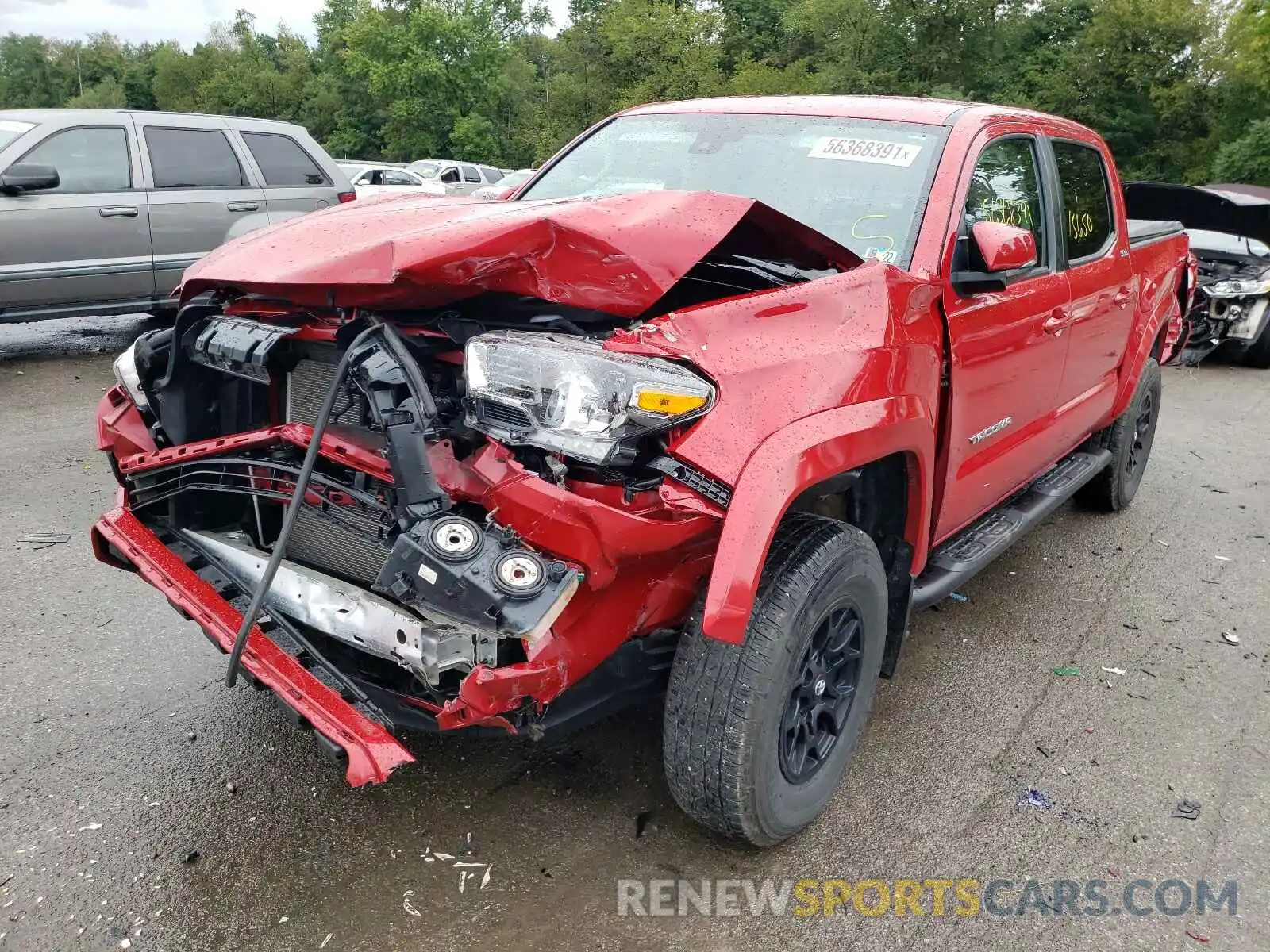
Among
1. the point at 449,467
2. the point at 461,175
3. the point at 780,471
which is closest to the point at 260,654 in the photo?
the point at 449,467

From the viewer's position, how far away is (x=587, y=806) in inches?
106

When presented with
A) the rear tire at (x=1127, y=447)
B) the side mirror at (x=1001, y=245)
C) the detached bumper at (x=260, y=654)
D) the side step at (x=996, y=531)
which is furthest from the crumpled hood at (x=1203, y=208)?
the detached bumper at (x=260, y=654)

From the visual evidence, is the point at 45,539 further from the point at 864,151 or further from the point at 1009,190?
the point at 1009,190

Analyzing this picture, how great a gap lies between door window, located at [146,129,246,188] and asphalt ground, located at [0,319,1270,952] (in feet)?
15.6

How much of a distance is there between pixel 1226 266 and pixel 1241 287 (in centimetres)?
32

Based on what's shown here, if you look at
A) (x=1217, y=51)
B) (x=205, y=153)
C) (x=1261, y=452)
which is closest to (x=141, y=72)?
(x=1217, y=51)

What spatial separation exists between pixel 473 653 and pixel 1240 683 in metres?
3.13

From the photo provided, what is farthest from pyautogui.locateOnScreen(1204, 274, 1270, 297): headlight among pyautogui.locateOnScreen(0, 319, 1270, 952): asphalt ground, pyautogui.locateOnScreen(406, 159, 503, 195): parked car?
pyautogui.locateOnScreen(406, 159, 503, 195): parked car

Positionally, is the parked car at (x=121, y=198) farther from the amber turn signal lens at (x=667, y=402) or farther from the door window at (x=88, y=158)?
the amber turn signal lens at (x=667, y=402)

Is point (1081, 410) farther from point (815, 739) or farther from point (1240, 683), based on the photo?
point (815, 739)

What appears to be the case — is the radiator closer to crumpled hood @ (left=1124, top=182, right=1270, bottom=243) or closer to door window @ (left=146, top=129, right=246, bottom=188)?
door window @ (left=146, top=129, right=246, bottom=188)

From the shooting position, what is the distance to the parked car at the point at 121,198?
7059 mm

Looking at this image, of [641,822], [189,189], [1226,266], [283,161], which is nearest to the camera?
[641,822]

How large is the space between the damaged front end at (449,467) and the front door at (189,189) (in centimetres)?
583
